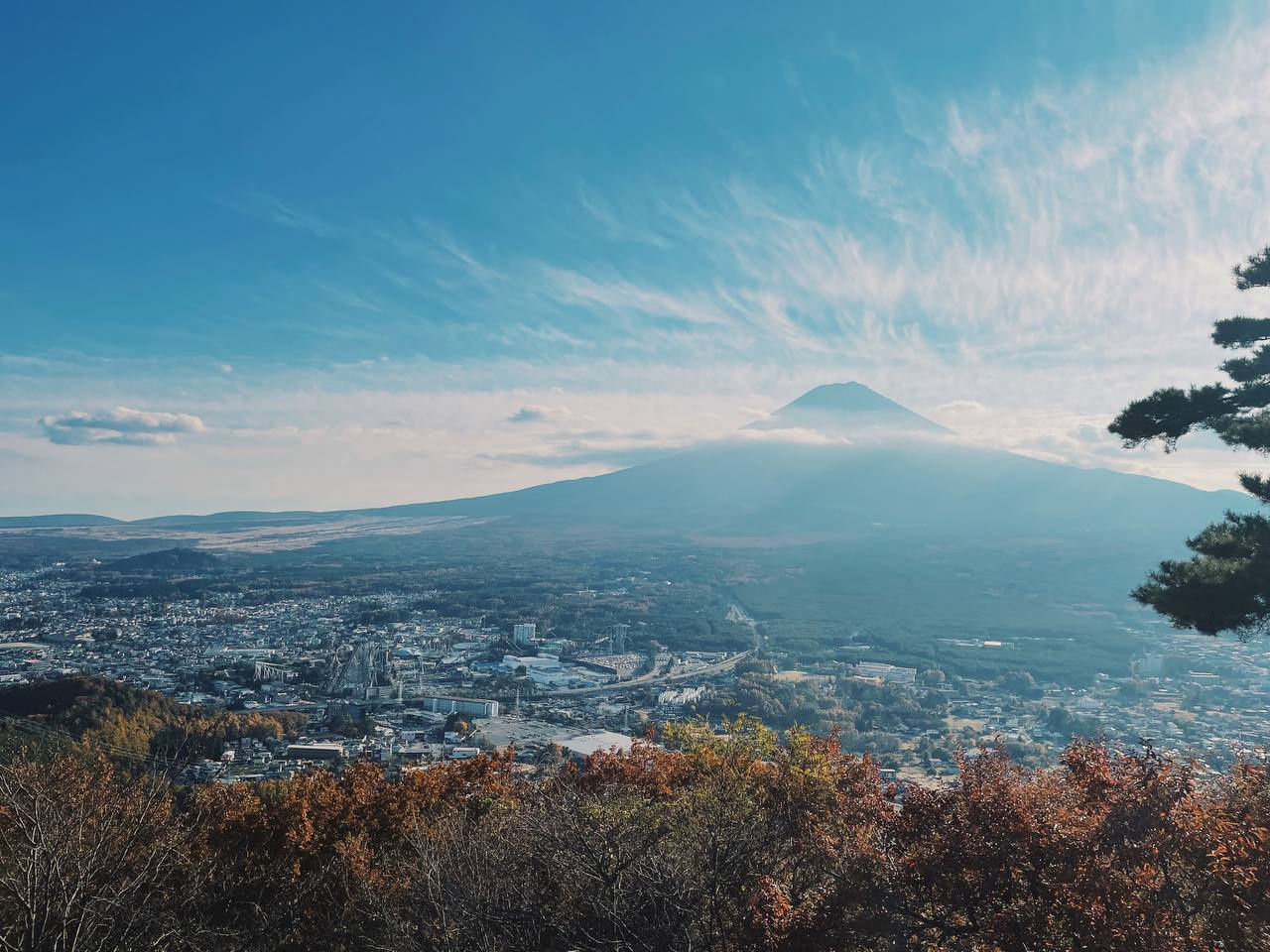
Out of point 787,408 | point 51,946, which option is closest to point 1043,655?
point 51,946

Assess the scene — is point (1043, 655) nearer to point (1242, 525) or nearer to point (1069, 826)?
point (1242, 525)

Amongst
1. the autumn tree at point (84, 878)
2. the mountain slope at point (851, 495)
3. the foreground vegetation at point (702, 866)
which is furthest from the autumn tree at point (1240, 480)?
the mountain slope at point (851, 495)

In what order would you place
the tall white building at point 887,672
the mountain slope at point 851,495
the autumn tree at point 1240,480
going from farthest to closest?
the mountain slope at point 851,495
the tall white building at point 887,672
the autumn tree at point 1240,480

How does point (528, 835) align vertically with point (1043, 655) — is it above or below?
above

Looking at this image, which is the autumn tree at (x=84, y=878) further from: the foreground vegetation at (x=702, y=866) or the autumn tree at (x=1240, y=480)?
the autumn tree at (x=1240, y=480)

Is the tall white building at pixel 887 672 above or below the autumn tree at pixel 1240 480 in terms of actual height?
below

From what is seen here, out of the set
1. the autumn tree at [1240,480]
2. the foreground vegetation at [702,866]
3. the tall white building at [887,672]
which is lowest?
the tall white building at [887,672]

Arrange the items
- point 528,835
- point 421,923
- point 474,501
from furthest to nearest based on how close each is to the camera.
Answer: point 474,501 → point 528,835 → point 421,923
